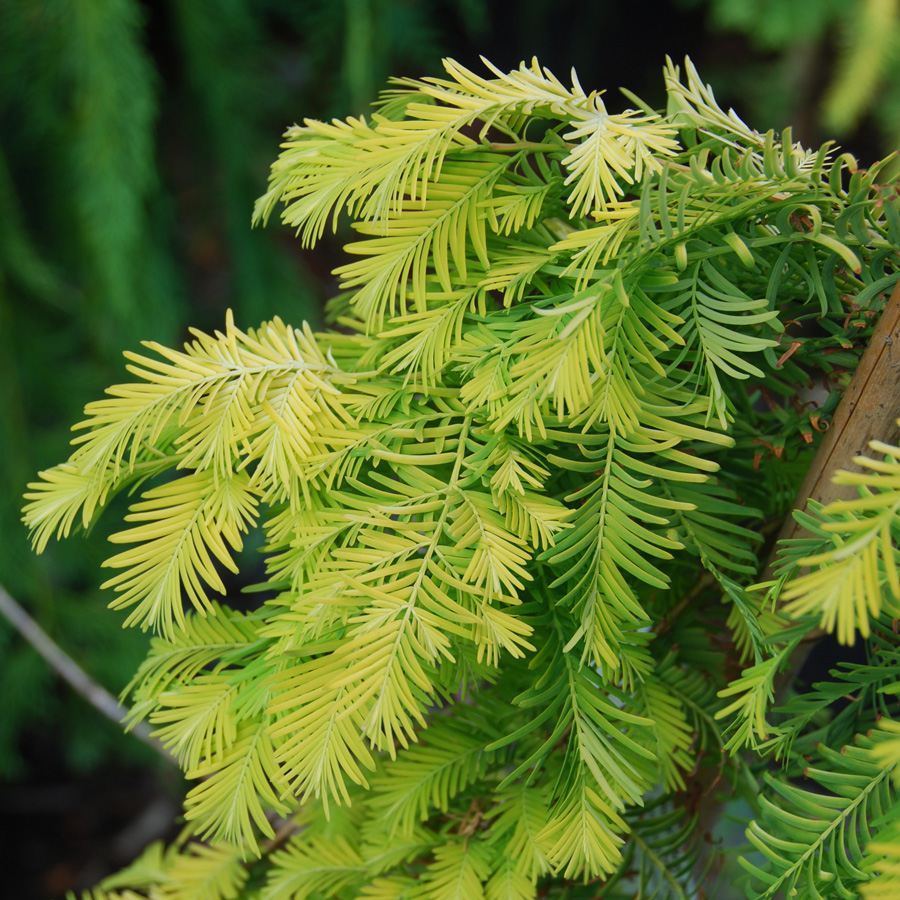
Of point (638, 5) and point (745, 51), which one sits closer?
point (638, 5)

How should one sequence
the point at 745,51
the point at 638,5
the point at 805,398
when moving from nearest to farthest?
the point at 805,398, the point at 638,5, the point at 745,51

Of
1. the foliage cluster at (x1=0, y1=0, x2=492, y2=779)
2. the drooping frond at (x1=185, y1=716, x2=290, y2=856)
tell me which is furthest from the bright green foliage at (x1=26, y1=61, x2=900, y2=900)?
the foliage cluster at (x1=0, y1=0, x2=492, y2=779)

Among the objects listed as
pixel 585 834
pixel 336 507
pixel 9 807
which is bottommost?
pixel 9 807

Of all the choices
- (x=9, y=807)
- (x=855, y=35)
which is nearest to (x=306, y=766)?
(x=855, y=35)

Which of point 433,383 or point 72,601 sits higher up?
point 433,383

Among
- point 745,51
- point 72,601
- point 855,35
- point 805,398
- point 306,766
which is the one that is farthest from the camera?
point 745,51

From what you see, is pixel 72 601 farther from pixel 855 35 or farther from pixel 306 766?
pixel 855 35

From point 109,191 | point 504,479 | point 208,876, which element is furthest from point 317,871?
point 109,191

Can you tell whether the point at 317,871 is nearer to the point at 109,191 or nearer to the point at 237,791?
the point at 237,791
